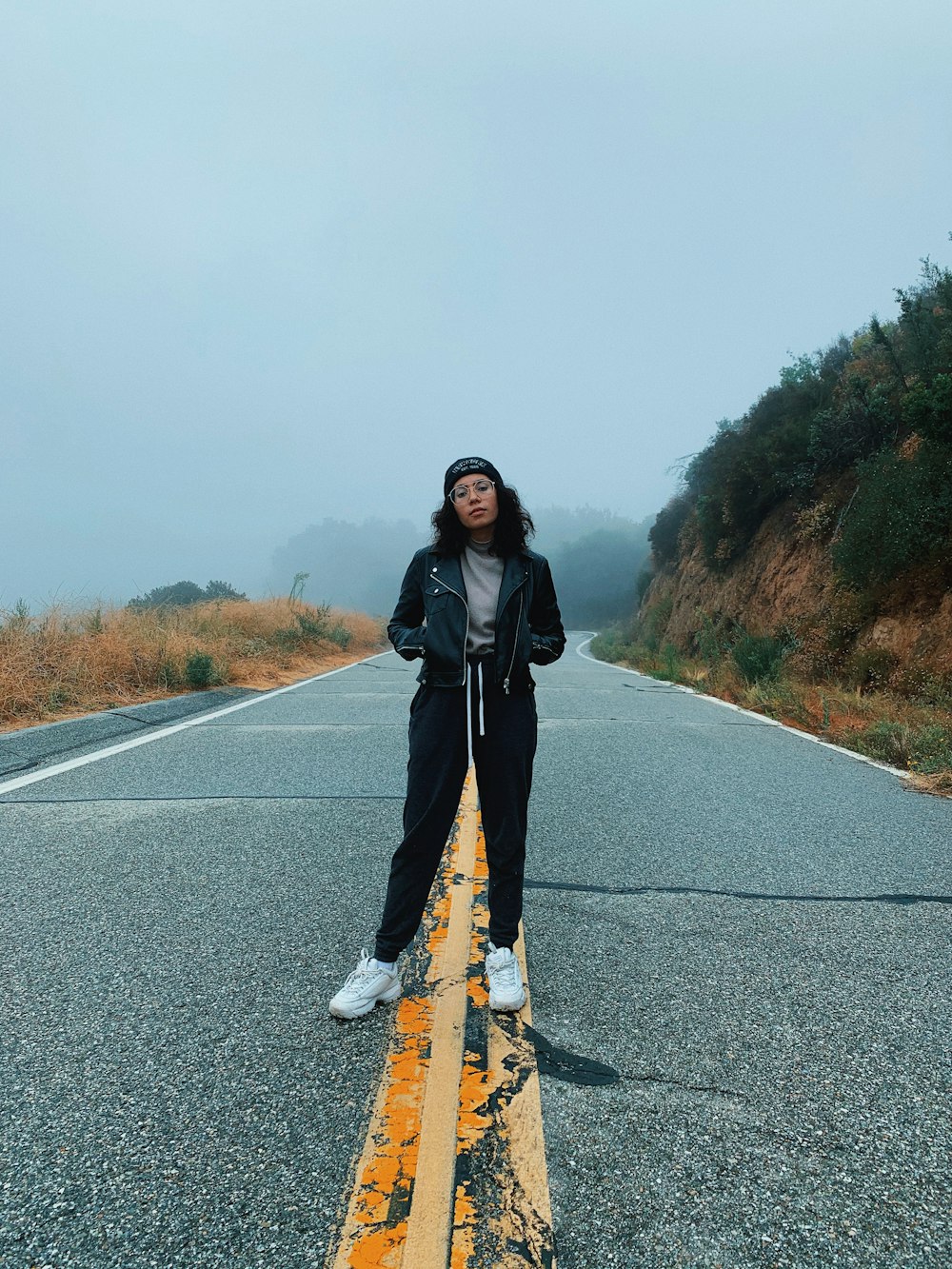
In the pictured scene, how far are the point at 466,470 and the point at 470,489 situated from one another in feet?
0.32

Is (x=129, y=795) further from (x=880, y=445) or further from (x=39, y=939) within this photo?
(x=880, y=445)

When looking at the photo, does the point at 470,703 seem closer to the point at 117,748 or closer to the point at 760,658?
the point at 117,748

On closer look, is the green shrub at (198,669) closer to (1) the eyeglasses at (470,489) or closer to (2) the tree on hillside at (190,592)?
(1) the eyeglasses at (470,489)

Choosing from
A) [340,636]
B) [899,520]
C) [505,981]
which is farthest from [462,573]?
[340,636]

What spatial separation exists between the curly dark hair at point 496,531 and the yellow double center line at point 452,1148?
5.15 ft

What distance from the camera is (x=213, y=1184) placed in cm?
177

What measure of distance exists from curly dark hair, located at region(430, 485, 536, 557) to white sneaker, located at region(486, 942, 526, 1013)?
1.45 meters

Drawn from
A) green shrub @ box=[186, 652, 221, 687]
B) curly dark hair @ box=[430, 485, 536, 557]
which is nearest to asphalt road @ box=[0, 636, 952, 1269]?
curly dark hair @ box=[430, 485, 536, 557]

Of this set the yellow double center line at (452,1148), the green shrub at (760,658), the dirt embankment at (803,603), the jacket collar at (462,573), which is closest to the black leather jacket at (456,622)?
the jacket collar at (462,573)

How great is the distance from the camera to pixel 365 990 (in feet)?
8.45

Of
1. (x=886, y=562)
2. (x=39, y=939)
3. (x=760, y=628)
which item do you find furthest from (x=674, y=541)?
(x=39, y=939)

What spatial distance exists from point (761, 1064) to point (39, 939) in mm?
2637

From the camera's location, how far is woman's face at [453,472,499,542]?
9.41ft

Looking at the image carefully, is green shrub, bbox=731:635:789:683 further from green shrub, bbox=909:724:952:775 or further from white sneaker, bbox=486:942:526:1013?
white sneaker, bbox=486:942:526:1013
